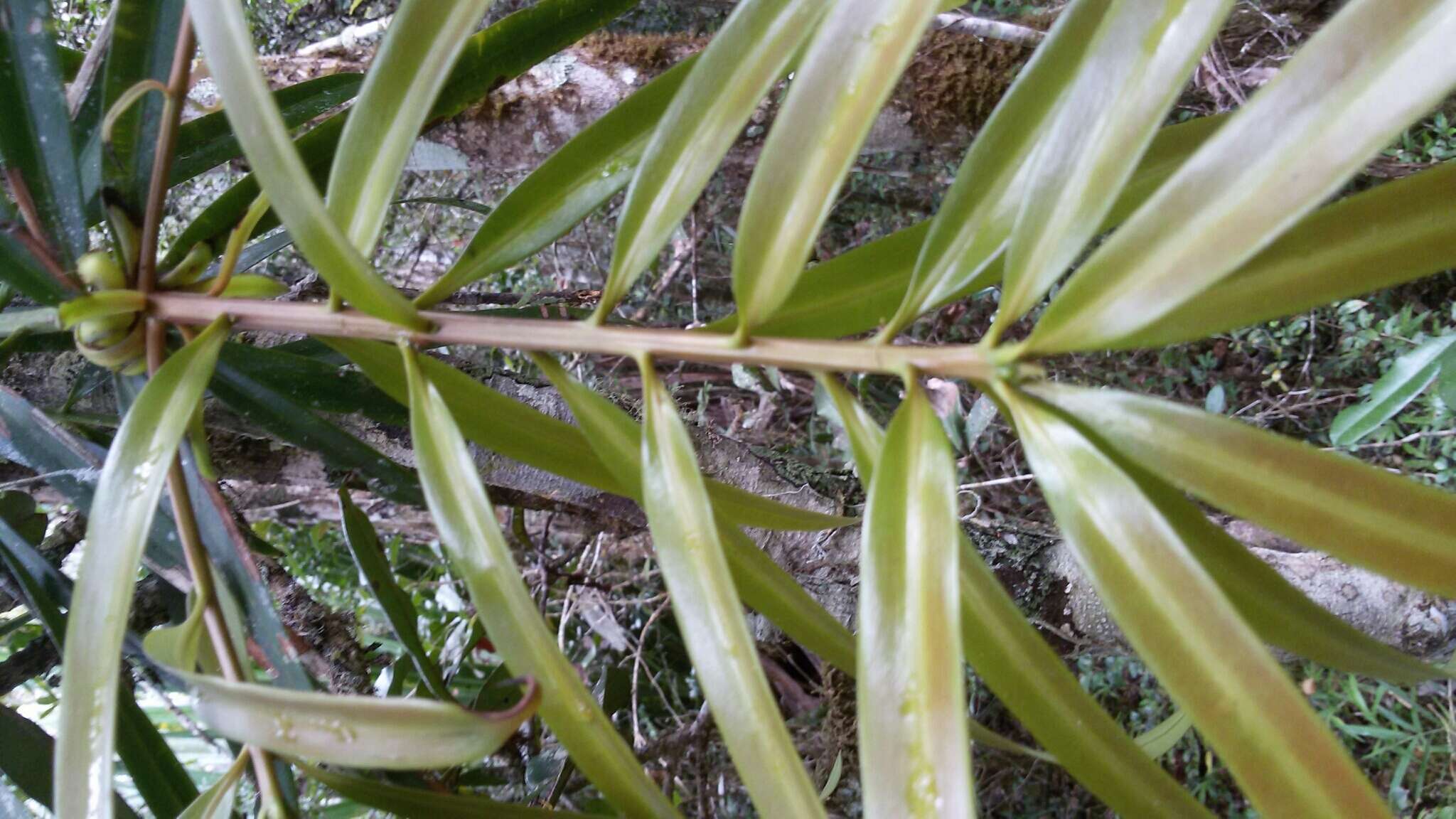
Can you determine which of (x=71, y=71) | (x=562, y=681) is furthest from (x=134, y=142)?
(x=562, y=681)

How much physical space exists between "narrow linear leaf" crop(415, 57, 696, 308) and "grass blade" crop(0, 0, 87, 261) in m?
0.25

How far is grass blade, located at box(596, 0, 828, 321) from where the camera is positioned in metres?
0.36

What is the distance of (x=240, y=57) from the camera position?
1.17ft

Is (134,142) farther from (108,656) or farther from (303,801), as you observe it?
(303,801)

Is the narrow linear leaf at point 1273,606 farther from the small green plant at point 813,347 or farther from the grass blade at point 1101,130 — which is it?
the grass blade at point 1101,130

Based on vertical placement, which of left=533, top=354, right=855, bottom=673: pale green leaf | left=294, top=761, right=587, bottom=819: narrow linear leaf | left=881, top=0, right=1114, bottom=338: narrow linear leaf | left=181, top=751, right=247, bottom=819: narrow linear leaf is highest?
left=881, top=0, right=1114, bottom=338: narrow linear leaf

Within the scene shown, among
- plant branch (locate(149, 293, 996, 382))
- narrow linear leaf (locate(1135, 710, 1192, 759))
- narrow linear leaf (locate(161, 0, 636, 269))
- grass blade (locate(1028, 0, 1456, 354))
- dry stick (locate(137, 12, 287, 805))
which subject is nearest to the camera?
grass blade (locate(1028, 0, 1456, 354))

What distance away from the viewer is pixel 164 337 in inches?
18.9

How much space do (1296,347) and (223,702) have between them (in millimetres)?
1802

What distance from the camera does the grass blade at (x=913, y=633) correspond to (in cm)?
26

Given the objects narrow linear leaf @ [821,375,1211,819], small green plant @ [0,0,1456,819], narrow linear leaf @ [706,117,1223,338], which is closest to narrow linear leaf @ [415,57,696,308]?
small green plant @ [0,0,1456,819]

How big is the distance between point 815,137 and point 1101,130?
11cm

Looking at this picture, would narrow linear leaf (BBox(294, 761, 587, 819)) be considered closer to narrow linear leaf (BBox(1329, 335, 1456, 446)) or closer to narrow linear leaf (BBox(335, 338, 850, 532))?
narrow linear leaf (BBox(335, 338, 850, 532))

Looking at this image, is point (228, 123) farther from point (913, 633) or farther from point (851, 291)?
point (913, 633)
